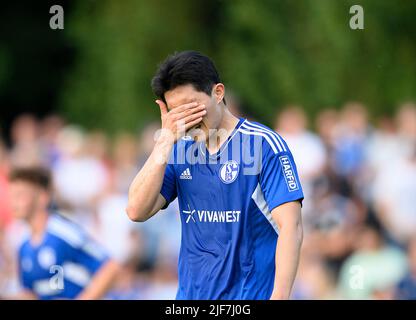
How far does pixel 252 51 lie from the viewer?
671 inches

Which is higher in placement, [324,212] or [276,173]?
[276,173]

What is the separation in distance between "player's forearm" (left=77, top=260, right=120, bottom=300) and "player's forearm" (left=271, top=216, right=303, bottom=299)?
9.33 feet

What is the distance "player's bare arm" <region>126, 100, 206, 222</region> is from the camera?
19.6 ft

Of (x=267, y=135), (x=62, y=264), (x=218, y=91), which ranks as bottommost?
(x=62, y=264)

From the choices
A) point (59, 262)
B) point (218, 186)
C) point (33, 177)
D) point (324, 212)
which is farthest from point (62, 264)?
point (324, 212)

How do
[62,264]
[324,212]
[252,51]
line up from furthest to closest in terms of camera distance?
[252,51] → [324,212] → [62,264]

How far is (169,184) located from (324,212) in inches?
227

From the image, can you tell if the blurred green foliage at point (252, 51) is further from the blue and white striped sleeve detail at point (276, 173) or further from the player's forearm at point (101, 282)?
the blue and white striped sleeve detail at point (276, 173)

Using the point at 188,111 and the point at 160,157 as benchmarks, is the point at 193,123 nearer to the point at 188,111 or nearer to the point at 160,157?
the point at 188,111

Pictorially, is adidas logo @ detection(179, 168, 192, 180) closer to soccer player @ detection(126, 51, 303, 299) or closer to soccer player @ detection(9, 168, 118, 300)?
soccer player @ detection(126, 51, 303, 299)

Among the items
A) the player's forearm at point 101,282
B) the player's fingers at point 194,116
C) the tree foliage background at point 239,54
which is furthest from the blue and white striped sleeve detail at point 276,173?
the tree foliage background at point 239,54

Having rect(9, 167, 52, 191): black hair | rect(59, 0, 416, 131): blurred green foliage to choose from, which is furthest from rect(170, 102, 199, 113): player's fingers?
rect(59, 0, 416, 131): blurred green foliage

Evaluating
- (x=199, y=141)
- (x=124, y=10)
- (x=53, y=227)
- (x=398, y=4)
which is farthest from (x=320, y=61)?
(x=199, y=141)
